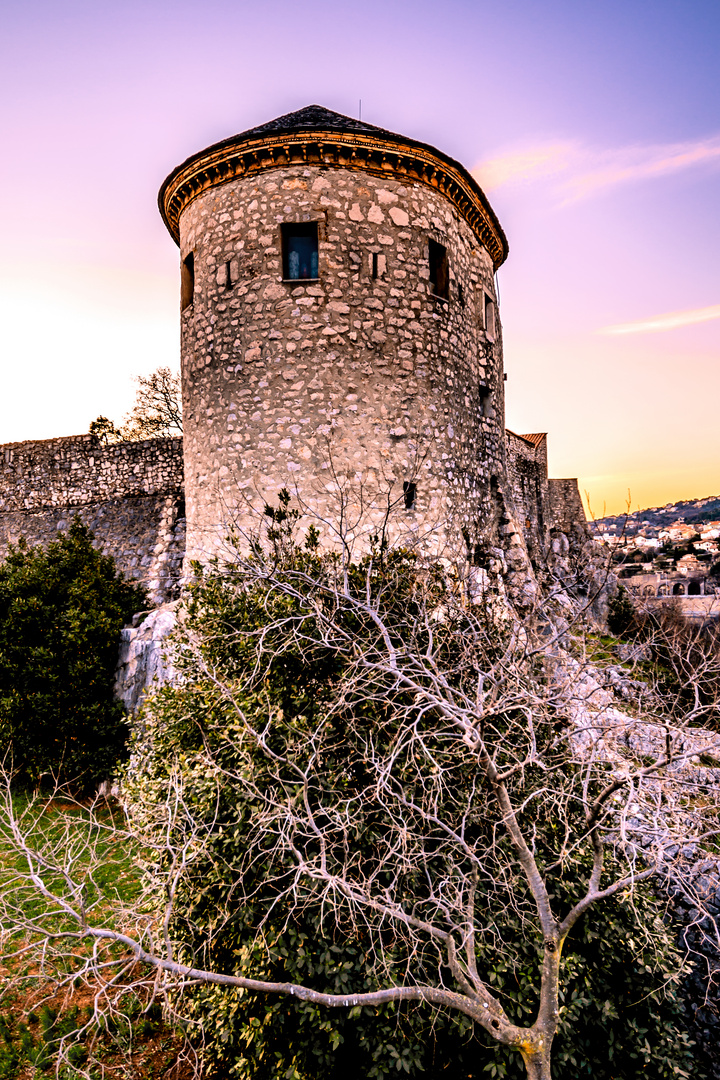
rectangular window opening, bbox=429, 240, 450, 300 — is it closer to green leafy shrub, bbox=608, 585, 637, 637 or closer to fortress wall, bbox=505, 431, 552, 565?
fortress wall, bbox=505, 431, 552, 565

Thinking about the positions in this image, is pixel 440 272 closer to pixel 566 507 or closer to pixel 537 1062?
pixel 537 1062

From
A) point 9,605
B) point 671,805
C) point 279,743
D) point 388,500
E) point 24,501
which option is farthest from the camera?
point 24,501

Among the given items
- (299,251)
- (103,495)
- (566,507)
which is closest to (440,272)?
(299,251)

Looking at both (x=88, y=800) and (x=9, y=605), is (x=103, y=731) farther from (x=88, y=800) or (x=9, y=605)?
(x=9, y=605)

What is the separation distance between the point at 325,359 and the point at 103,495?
28.9ft

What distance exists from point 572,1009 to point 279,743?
2.82 meters

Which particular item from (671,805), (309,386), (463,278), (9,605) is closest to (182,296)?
(309,386)

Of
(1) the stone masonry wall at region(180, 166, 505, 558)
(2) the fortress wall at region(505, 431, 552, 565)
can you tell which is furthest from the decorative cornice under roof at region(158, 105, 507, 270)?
(2) the fortress wall at region(505, 431, 552, 565)

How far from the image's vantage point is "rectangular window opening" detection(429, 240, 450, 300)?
9.84 metres

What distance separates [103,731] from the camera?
34.6 ft

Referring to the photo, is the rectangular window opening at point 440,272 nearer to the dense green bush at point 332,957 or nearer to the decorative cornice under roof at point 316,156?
the decorative cornice under roof at point 316,156

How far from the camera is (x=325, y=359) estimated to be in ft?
29.0

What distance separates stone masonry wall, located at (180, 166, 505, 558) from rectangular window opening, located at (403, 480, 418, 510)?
0.06m

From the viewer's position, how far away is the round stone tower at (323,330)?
8844mm
